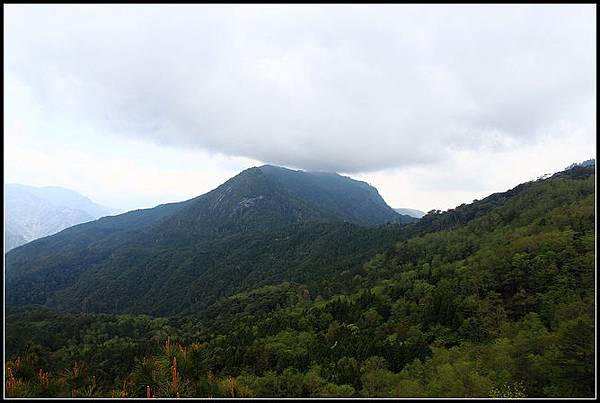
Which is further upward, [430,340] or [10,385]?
[10,385]

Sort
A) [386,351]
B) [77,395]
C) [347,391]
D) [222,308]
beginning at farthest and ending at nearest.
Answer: [222,308] → [386,351] → [347,391] → [77,395]

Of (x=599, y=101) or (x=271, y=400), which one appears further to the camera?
(x=599, y=101)

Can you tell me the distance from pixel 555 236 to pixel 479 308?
60.1 feet

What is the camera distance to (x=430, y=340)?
145ft

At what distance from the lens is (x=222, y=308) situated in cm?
11512

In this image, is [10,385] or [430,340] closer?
[10,385]

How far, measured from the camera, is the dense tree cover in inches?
347

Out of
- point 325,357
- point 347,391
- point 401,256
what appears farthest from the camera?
point 401,256

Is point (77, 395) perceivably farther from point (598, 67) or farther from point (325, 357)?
point (325, 357)

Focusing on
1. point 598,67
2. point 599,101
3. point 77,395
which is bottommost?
point 77,395

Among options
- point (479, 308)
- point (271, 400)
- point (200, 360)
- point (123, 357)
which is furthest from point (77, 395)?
point (123, 357)

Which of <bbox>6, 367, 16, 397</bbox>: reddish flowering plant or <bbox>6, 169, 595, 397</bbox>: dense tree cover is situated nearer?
<bbox>6, 367, 16, 397</bbox>: reddish flowering plant

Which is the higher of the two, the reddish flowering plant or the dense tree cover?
the reddish flowering plant

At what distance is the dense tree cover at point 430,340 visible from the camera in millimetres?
8812
